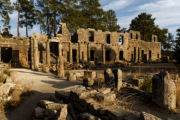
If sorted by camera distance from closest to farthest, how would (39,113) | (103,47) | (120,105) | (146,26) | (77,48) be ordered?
(120,105) < (39,113) < (77,48) < (103,47) < (146,26)

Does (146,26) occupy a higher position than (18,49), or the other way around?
(146,26)

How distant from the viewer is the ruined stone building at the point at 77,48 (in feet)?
60.9

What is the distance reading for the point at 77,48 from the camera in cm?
2283

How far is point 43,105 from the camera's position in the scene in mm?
4945

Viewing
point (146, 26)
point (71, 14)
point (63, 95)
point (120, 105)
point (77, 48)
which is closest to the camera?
point (120, 105)

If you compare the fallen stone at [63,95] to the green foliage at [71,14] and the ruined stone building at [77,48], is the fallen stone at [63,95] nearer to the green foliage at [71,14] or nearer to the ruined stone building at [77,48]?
the ruined stone building at [77,48]

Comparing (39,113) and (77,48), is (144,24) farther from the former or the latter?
(39,113)

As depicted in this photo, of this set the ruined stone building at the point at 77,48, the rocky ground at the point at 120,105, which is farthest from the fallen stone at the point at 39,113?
the ruined stone building at the point at 77,48

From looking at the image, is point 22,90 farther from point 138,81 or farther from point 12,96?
point 138,81

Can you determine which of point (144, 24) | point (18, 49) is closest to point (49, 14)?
→ point (18, 49)

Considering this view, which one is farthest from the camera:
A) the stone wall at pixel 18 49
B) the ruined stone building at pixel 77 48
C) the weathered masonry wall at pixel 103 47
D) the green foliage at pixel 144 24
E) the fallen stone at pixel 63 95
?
the green foliage at pixel 144 24

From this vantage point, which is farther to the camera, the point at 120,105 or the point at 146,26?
the point at 146,26

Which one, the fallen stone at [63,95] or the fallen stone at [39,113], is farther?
the fallen stone at [63,95]

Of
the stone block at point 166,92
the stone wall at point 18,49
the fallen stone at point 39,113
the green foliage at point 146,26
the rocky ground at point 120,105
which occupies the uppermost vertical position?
the green foliage at point 146,26
